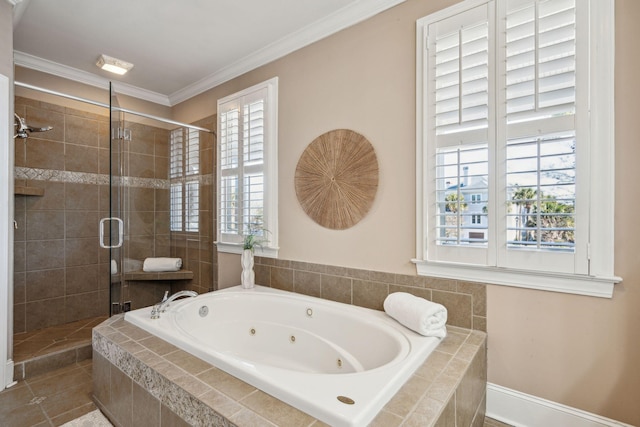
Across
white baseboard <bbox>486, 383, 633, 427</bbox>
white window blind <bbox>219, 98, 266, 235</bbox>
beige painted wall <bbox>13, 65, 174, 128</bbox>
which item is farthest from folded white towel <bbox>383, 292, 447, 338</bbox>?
beige painted wall <bbox>13, 65, 174, 128</bbox>

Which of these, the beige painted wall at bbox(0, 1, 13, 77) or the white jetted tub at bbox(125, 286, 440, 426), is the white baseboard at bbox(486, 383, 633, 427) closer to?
the white jetted tub at bbox(125, 286, 440, 426)

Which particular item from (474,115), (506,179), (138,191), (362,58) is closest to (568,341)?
(506,179)

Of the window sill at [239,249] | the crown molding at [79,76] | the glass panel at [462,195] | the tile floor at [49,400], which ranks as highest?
the crown molding at [79,76]

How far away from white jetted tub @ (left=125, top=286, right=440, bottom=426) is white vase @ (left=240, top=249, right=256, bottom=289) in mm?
75

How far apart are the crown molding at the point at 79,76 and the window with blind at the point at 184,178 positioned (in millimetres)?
1049

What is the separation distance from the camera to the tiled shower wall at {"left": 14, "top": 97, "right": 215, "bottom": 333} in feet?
8.99

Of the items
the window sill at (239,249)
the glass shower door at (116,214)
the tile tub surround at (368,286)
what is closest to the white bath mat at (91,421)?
the glass shower door at (116,214)

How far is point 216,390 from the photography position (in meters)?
1.21

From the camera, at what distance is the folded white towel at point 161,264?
9.13ft

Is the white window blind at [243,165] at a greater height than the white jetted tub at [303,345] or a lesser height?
greater

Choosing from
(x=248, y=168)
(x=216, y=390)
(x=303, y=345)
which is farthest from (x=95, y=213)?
(x=216, y=390)

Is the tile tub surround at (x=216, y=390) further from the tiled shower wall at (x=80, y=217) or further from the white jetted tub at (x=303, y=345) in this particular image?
the tiled shower wall at (x=80, y=217)

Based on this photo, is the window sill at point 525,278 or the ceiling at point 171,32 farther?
the ceiling at point 171,32

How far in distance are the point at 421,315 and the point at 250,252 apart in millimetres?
1559
